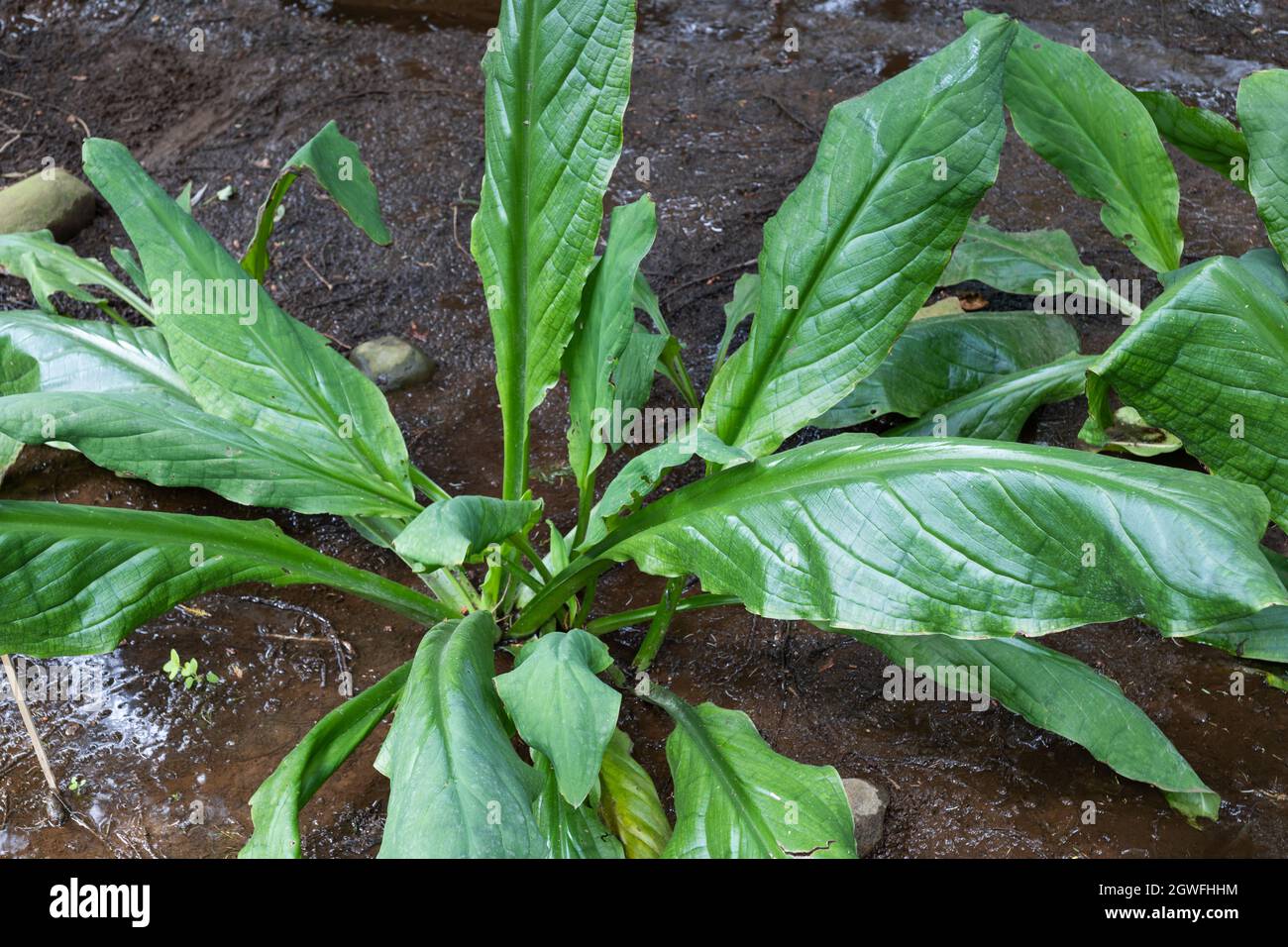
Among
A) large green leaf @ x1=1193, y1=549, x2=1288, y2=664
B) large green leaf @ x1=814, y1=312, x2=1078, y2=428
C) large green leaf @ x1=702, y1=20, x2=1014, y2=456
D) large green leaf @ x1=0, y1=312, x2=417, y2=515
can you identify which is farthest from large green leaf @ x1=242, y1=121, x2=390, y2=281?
large green leaf @ x1=1193, y1=549, x2=1288, y2=664

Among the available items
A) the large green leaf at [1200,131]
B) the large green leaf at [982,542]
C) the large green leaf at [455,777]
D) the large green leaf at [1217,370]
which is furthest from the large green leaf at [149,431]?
the large green leaf at [1200,131]

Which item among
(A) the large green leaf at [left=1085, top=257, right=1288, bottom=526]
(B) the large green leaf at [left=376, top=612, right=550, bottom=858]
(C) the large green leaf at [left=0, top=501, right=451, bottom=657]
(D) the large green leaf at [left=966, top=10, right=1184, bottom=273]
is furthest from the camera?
(D) the large green leaf at [left=966, top=10, right=1184, bottom=273]

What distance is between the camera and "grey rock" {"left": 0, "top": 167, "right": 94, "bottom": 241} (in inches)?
125

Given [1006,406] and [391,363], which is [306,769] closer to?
[391,363]

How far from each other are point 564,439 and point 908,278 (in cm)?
107

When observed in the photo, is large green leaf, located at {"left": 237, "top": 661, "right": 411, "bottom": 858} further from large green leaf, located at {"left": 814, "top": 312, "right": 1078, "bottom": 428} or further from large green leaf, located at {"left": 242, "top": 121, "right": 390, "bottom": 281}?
large green leaf, located at {"left": 814, "top": 312, "right": 1078, "bottom": 428}

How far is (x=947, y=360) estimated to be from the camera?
7.80 ft

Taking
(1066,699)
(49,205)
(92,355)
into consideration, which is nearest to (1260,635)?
(1066,699)

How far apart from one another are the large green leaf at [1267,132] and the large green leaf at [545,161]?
111 centimetres

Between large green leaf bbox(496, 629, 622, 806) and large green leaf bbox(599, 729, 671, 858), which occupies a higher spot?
large green leaf bbox(496, 629, 622, 806)

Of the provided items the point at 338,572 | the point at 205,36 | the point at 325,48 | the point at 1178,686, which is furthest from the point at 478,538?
the point at 205,36

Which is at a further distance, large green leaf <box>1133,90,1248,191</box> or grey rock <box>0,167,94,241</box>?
grey rock <box>0,167,94,241</box>

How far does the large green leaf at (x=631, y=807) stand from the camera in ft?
5.83

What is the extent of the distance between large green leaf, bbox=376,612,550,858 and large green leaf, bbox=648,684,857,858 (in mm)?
329
